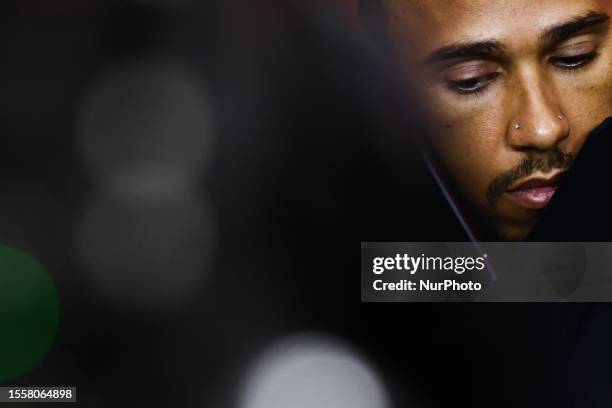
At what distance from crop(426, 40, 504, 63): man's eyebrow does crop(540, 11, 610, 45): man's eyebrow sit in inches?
5.0

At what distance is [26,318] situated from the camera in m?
1.51

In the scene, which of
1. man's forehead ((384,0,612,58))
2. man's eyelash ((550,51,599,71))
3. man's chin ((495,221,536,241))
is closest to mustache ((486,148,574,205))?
man's chin ((495,221,536,241))

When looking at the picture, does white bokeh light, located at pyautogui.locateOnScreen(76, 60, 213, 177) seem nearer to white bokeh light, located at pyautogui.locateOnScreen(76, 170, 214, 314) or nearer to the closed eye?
white bokeh light, located at pyautogui.locateOnScreen(76, 170, 214, 314)

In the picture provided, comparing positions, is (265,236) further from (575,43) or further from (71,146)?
(575,43)

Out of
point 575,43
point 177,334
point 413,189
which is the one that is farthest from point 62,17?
point 575,43

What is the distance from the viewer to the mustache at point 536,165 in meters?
1.38

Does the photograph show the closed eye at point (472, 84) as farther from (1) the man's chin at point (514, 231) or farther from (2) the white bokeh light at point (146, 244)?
(2) the white bokeh light at point (146, 244)

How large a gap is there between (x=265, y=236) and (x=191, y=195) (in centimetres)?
27

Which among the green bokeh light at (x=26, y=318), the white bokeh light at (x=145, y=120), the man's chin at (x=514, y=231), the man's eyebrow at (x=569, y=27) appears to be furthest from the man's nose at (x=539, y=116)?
the green bokeh light at (x=26, y=318)

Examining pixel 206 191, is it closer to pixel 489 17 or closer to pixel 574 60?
pixel 489 17

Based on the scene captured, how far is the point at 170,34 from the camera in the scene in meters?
1.53

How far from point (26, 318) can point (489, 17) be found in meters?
1.67

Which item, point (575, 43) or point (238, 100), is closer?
point (575, 43)

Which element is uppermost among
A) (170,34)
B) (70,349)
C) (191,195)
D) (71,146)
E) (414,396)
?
(170,34)
